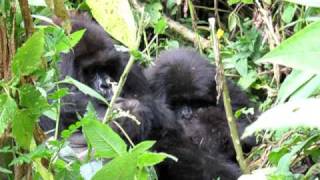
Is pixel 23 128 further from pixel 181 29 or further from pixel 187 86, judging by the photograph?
pixel 181 29

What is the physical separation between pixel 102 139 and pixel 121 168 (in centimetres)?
8

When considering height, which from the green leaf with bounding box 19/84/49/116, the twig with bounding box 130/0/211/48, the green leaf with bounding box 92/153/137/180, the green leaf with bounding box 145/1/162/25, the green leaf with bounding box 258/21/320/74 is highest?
the green leaf with bounding box 258/21/320/74

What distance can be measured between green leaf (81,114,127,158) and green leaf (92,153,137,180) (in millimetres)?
54

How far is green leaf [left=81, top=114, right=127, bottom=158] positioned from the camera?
1.03 metres

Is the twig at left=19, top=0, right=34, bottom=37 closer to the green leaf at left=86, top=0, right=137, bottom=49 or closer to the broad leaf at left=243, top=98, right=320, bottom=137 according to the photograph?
the green leaf at left=86, top=0, right=137, bottom=49

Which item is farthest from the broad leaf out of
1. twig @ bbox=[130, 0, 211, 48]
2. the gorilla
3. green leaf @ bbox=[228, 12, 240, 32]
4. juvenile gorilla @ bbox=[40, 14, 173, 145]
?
twig @ bbox=[130, 0, 211, 48]

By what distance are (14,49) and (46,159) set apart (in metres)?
0.18

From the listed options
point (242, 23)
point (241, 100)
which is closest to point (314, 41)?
point (241, 100)

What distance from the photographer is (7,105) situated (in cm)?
95

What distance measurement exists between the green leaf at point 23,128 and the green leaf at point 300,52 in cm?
49

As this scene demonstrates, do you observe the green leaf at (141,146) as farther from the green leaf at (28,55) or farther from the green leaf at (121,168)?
the green leaf at (28,55)

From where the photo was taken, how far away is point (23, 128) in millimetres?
986

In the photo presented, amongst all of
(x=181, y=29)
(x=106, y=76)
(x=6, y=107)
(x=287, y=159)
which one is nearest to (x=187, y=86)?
(x=106, y=76)

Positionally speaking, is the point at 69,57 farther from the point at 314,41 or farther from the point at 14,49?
the point at 314,41
